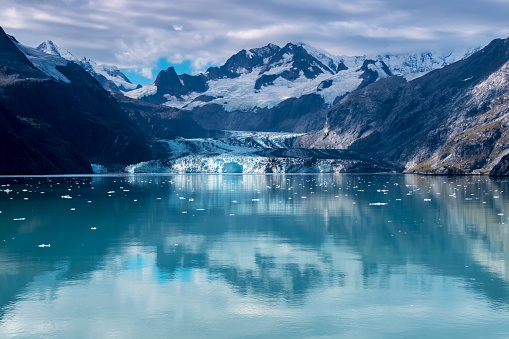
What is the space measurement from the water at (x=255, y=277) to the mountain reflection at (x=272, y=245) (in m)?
0.11

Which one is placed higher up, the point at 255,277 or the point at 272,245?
the point at 272,245

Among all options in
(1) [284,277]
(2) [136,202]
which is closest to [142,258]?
(1) [284,277]

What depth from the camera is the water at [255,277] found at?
21.5m

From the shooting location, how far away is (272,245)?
1508 inches

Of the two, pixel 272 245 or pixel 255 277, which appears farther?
pixel 272 245

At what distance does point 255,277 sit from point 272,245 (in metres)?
9.84

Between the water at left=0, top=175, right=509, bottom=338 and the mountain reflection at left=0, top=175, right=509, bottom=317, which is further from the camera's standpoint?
the mountain reflection at left=0, top=175, right=509, bottom=317

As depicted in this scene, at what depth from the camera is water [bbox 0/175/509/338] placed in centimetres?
2145

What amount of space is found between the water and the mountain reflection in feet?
0.35

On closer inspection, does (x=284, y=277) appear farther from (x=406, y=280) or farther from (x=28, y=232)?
(x=28, y=232)

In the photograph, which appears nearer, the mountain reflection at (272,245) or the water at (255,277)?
the water at (255,277)

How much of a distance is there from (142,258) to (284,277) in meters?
9.50

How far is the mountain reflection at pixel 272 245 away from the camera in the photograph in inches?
1109

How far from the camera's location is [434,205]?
68.2 m
